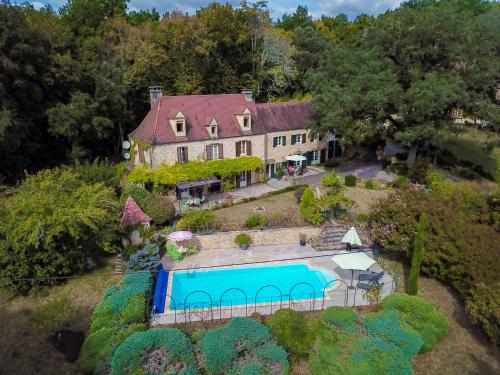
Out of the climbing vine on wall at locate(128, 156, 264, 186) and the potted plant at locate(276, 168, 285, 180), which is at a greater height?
the climbing vine on wall at locate(128, 156, 264, 186)

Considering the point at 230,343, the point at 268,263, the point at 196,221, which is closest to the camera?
the point at 230,343

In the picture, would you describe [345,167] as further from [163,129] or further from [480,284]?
[480,284]

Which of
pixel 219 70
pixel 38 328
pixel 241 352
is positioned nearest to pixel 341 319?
pixel 241 352

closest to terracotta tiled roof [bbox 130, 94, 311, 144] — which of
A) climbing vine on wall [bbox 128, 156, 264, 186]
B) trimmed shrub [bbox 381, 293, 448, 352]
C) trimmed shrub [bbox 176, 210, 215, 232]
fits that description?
climbing vine on wall [bbox 128, 156, 264, 186]

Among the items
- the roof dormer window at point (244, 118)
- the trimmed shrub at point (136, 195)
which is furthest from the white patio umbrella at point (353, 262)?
the roof dormer window at point (244, 118)

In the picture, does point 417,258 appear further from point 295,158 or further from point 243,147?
point 295,158

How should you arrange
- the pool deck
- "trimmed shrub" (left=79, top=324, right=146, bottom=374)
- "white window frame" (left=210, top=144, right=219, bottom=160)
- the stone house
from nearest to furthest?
"trimmed shrub" (left=79, top=324, right=146, bottom=374)
the pool deck
the stone house
"white window frame" (left=210, top=144, right=219, bottom=160)

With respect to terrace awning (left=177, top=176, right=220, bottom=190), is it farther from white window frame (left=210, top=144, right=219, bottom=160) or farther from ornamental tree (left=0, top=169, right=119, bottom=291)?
ornamental tree (left=0, top=169, right=119, bottom=291)

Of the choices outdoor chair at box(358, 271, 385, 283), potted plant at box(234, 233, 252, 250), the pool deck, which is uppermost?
potted plant at box(234, 233, 252, 250)
